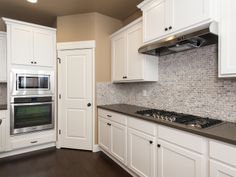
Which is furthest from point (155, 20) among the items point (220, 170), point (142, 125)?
point (220, 170)

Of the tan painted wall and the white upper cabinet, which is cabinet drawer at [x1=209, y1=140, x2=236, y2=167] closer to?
the white upper cabinet

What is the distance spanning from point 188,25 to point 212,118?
1.08 metres

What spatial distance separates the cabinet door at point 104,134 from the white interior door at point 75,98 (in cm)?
22

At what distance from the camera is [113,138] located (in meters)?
2.63

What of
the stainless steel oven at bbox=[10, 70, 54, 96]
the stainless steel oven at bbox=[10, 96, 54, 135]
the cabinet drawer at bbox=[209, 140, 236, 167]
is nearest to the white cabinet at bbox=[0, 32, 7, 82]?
the stainless steel oven at bbox=[10, 70, 54, 96]

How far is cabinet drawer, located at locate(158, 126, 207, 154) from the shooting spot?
1.34 meters

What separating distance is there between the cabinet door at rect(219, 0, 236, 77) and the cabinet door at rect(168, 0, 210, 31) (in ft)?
0.46

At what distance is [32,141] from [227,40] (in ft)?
11.1

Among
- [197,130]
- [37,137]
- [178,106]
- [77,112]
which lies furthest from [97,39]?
[197,130]

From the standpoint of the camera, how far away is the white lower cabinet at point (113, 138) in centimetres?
237

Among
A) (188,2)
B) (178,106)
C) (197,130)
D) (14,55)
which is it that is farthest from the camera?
(14,55)

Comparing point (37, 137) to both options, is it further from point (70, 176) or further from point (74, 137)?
point (70, 176)

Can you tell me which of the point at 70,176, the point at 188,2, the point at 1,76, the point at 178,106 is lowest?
the point at 70,176

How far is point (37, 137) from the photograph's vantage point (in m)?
3.08
